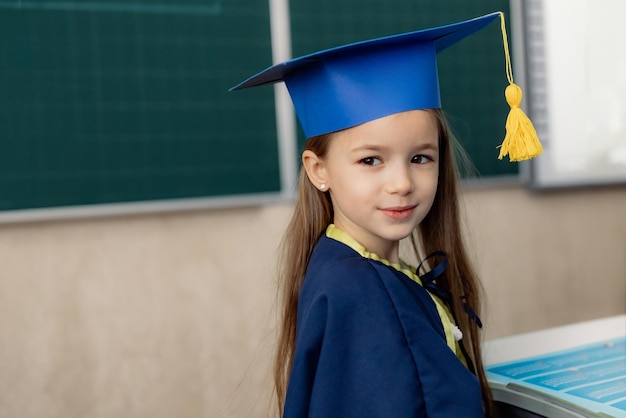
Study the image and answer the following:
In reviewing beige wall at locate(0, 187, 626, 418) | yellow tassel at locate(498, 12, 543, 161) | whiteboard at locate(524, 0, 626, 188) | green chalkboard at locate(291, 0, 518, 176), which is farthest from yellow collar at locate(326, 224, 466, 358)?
whiteboard at locate(524, 0, 626, 188)

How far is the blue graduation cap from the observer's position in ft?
3.93

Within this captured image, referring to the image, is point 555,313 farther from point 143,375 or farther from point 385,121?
point 385,121

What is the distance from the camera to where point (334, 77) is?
4.00ft

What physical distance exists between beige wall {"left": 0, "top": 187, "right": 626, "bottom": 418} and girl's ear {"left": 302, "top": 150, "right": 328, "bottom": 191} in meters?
1.50

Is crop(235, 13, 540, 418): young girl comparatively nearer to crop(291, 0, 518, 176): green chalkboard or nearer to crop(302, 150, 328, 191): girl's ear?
crop(302, 150, 328, 191): girl's ear

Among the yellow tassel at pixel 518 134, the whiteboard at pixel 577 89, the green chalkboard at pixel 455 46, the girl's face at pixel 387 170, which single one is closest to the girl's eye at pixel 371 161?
the girl's face at pixel 387 170

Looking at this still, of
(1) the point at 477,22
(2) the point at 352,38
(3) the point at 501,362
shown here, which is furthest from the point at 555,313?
(1) the point at 477,22

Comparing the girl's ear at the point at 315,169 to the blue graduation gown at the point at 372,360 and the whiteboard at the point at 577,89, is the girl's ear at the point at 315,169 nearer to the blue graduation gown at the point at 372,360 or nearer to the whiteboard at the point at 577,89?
the blue graduation gown at the point at 372,360

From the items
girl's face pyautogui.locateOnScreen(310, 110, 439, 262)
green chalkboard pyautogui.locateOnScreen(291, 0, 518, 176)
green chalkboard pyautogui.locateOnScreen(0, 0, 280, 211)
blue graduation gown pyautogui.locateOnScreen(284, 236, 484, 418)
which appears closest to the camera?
blue graduation gown pyautogui.locateOnScreen(284, 236, 484, 418)

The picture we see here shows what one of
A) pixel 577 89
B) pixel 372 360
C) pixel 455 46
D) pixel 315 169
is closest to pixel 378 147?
pixel 315 169

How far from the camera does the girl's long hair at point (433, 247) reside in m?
1.36

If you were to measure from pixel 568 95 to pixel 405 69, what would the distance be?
2367 millimetres

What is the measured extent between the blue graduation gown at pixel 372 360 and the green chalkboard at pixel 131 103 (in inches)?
65.2

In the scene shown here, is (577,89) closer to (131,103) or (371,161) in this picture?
(131,103)
